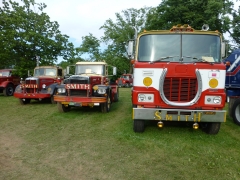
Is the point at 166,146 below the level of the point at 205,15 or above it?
below

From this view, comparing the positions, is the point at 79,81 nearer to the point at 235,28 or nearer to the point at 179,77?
the point at 179,77

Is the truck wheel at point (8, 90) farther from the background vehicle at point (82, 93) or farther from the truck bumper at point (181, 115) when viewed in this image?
the truck bumper at point (181, 115)

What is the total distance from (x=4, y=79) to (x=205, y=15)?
2037 cm

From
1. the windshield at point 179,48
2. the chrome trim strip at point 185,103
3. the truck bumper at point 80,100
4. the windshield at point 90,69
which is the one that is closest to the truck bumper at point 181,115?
the chrome trim strip at point 185,103

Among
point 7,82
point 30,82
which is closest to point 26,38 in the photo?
point 7,82

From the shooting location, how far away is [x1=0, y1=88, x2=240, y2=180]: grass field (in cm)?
389

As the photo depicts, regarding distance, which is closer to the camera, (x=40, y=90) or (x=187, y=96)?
(x=187, y=96)

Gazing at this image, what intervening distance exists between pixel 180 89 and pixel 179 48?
104 cm

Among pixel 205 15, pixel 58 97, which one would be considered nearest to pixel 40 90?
pixel 58 97

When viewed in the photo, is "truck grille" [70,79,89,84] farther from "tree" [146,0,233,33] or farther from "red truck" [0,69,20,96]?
"tree" [146,0,233,33]

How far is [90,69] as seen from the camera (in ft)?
34.5

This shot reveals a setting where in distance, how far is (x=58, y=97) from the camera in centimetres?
838

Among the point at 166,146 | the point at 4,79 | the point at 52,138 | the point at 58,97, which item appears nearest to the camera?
the point at 166,146

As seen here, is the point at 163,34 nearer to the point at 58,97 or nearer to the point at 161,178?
the point at 161,178
